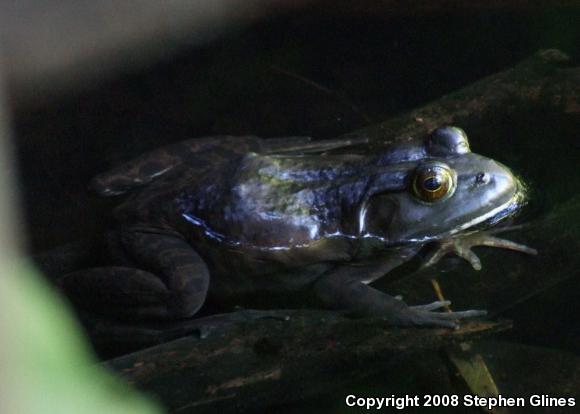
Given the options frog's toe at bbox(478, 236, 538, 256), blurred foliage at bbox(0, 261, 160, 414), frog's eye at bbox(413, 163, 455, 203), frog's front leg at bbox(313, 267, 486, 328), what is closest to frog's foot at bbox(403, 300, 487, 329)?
frog's front leg at bbox(313, 267, 486, 328)

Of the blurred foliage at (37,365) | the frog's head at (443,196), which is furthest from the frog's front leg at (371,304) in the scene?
the blurred foliage at (37,365)

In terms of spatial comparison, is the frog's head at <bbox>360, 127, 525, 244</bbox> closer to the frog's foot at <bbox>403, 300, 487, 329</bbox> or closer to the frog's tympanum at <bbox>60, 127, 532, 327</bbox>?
the frog's tympanum at <bbox>60, 127, 532, 327</bbox>

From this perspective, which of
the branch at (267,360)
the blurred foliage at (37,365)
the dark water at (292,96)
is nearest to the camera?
the blurred foliage at (37,365)

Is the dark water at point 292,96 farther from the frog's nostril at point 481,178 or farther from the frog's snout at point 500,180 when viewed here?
the frog's nostril at point 481,178

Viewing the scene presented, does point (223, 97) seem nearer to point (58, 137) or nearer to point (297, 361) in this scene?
point (58, 137)

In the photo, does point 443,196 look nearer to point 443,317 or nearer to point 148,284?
point 443,317

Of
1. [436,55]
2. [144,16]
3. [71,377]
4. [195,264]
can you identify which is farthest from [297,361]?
[144,16]

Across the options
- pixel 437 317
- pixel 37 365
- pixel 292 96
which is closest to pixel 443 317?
pixel 437 317
